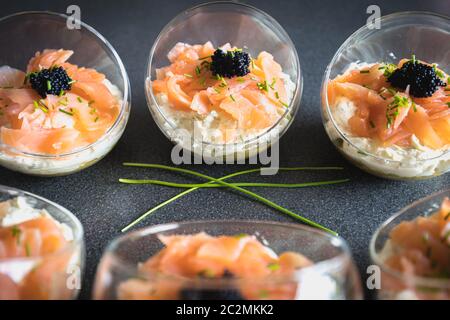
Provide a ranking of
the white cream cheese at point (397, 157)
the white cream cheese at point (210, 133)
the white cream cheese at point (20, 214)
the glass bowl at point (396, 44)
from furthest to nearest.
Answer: the glass bowl at point (396, 44), the white cream cheese at point (210, 133), the white cream cheese at point (397, 157), the white cream cheese at point (20, 214)

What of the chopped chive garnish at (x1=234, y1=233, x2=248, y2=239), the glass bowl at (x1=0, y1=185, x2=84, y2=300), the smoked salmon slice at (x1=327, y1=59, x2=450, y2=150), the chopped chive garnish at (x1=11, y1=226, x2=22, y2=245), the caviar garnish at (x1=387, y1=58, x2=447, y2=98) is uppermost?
the caviar garnish at (x1=387, y1=58, x2=447, y2=98)

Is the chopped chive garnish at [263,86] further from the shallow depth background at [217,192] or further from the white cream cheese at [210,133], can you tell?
the shallow depth background at [217,192]

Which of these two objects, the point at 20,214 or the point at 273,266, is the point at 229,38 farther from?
the point at 273,266

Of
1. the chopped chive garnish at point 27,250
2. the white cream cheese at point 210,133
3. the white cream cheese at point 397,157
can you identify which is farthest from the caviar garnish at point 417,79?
the chopped chive garnish at point 27,250

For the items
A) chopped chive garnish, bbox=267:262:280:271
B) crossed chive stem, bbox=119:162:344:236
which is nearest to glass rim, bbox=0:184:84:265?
crossed chive stem, bbox=119:162:344:236

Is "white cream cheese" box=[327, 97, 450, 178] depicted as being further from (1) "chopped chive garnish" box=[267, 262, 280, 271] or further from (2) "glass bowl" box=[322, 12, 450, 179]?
(1) "chopped chive garnish" box=[267, 262, 280, 271]

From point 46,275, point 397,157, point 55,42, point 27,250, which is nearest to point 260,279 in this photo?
point 46,275
